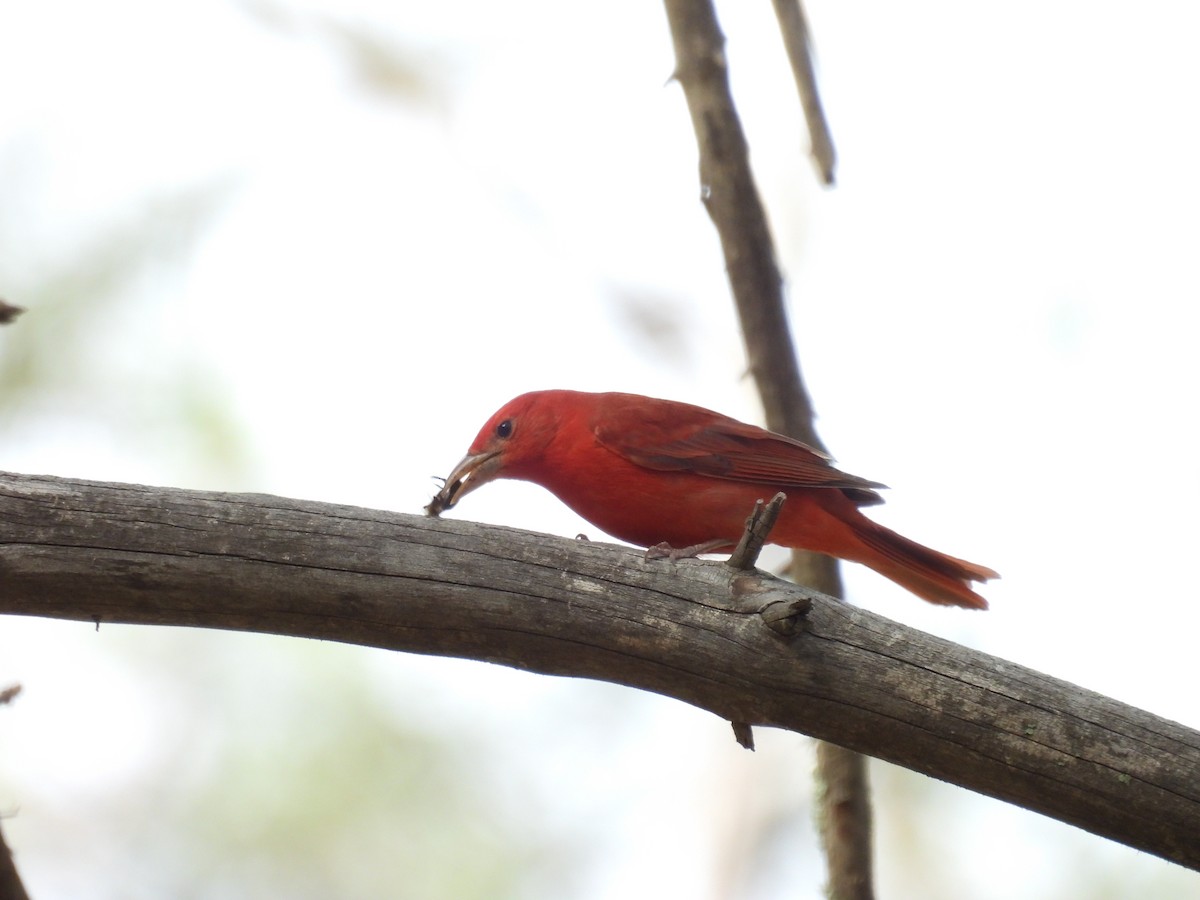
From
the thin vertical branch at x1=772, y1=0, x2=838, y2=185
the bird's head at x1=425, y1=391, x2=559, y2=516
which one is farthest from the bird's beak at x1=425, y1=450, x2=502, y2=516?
the thin vertical branch at x1=772, y1=0, x2=838, y2=185

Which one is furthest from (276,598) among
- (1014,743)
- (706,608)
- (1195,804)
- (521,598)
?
(1195,804)

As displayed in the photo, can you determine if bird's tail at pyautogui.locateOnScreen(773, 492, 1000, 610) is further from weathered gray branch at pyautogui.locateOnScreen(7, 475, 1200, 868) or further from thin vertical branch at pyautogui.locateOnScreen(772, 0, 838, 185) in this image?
weathered gray branch at pyautogui.locateOnScreen(7, 475, 1200, 868)

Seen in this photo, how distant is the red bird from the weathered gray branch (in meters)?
1.34

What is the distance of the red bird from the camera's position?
4512 millimetres

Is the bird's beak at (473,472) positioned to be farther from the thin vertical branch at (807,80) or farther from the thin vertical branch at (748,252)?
the thin vertical branch at (807,80)

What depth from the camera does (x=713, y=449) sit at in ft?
15.6

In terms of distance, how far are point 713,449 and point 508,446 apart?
0.80 metres

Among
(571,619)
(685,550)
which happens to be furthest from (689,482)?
(571,619)

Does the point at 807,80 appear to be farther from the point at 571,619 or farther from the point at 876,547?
the point at 571,619

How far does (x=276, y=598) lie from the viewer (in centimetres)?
304

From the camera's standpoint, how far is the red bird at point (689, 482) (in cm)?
451

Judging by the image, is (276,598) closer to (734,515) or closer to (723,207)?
(734,515)

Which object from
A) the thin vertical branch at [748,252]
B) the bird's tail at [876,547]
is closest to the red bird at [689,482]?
the bird's tail at [876,547]

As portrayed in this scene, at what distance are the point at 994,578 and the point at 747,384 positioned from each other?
3.71 meters
